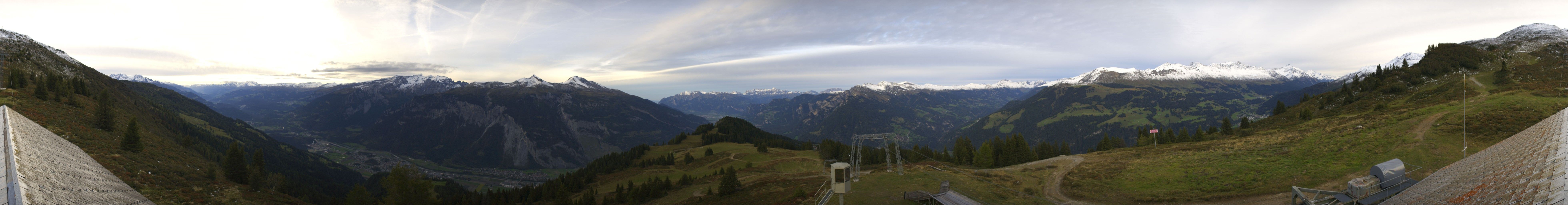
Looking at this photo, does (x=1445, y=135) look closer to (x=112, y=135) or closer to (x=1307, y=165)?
(x=1307, y=165)

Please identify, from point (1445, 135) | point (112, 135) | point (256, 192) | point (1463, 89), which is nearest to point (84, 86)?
point (112, 135)

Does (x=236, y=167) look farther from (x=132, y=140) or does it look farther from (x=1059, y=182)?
(x=1059, y=182)

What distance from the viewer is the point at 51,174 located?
26547 millimetres

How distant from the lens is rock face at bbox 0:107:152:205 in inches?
797

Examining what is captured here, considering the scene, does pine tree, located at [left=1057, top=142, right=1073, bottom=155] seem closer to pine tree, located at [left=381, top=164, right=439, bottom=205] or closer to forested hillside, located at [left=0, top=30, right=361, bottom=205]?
pine tree, located at [left=381, top=164, right=439, bottom=205]

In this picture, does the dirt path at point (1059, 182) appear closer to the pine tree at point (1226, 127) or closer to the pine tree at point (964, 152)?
the pine tree at point (964, 152)

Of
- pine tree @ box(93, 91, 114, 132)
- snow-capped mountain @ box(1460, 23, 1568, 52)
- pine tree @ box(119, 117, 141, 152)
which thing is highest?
snow-capped mountain @ box(1460, 23, 1568, 52)

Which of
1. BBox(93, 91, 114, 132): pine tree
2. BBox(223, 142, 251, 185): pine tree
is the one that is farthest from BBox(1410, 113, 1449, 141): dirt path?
BBox(93, 91, 114, 132): pine tree

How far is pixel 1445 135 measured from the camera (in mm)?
41531

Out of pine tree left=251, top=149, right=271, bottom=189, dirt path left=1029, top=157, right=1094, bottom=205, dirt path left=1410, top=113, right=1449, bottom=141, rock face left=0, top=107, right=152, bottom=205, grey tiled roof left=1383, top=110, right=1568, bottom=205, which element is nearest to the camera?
grey tiled roof left=1383, top=110, right=1568, bottom=205

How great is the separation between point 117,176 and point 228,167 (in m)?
33.7

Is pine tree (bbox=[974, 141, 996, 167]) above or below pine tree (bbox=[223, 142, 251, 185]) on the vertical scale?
below

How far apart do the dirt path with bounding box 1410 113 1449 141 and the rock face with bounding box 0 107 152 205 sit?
85.6 meters

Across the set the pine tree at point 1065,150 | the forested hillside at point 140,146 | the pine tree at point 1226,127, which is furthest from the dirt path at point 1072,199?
the forested hillside at point 140,146
